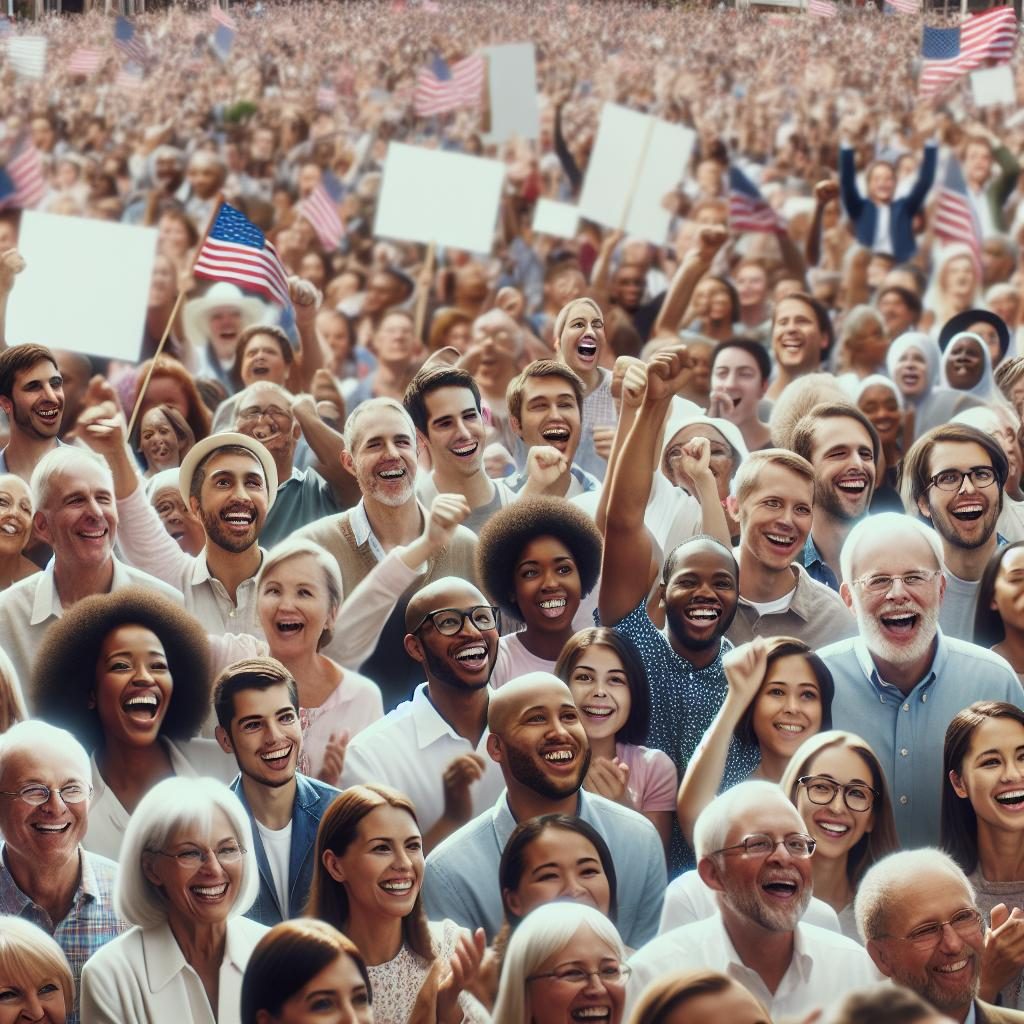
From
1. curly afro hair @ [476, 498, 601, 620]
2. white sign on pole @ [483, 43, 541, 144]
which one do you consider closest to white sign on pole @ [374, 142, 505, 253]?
white sign on pole @ [483, 43, 541, 144]

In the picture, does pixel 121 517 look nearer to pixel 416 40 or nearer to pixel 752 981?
pixel 752 981

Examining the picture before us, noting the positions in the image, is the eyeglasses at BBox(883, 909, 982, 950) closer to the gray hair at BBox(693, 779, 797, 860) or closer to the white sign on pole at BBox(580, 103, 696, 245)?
the gray hair at BBox(693, 779, 797, 860)

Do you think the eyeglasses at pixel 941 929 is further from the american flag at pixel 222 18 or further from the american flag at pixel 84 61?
the american flag at pixel 222 18

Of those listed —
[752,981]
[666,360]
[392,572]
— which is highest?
[666,360]

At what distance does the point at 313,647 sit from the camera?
5.21m

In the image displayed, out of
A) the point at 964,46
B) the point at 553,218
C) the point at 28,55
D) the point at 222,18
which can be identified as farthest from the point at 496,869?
the point at 222,18

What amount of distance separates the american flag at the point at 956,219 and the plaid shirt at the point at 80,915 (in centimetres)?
631

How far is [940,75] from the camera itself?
10836mm

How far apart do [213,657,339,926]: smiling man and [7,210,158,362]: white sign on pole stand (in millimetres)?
2639

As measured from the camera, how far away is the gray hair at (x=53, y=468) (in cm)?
536

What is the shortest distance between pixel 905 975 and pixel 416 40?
10.00 metres

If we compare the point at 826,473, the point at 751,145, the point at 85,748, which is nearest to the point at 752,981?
the point at 85,748

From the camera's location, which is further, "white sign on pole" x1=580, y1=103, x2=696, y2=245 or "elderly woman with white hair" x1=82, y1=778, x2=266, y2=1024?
"white sign on pole" x1=580, y1=103, x2=696, y2=245

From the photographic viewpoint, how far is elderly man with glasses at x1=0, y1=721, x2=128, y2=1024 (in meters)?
4.41
